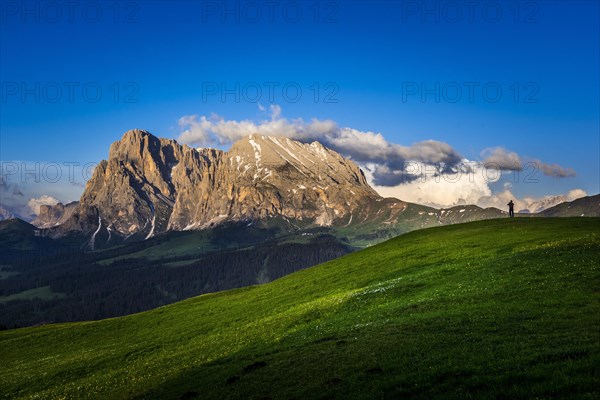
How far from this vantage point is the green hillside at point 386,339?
1997 centimetres

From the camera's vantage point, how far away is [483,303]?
32.8m

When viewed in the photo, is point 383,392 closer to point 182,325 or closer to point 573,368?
point 573,368

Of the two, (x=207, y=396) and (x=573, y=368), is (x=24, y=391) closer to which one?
(x=207, y=396)

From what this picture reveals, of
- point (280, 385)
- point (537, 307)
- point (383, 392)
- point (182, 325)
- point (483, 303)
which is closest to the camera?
point (383, 392)

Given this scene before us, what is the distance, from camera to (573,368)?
1786 centimetres

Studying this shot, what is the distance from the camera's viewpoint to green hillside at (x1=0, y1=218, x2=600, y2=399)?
786 inches

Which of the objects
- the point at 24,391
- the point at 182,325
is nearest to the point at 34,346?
the point at 182,325

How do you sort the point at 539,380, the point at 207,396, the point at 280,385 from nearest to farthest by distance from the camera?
the point at 539,380, the point at 280,385, the point at 207,396

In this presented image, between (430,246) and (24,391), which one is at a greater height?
(430,246)

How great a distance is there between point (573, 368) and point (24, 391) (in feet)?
140

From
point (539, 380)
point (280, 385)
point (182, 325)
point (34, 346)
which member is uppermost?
point (539, 380)

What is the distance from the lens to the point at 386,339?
2803 cm

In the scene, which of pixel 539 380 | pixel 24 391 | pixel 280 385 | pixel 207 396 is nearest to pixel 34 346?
pixel 24 391

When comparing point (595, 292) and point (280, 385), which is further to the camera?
point (595, 292)
